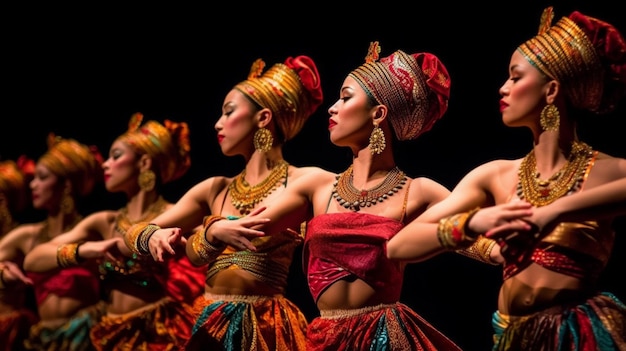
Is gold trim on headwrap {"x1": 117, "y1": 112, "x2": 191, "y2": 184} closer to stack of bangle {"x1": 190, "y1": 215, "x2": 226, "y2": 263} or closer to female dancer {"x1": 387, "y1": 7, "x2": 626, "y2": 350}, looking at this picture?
stack of bangle {"x1": 190, "y1": 215, "x2": 226, "y2": 263}

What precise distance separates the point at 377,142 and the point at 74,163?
7.59 ft

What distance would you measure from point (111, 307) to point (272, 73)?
1326 mm

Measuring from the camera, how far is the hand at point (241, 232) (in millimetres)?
2889

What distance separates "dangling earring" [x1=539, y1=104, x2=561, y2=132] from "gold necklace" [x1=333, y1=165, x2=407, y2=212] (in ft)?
1.72

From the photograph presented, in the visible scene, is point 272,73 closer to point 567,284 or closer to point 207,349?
point 207,349

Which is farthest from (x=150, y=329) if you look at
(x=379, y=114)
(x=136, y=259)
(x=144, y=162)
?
(x=379, y=114)

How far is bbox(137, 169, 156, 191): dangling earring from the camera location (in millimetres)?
4125

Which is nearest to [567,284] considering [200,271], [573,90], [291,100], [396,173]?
[573,90]

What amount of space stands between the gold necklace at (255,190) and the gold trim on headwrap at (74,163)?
1.60 m

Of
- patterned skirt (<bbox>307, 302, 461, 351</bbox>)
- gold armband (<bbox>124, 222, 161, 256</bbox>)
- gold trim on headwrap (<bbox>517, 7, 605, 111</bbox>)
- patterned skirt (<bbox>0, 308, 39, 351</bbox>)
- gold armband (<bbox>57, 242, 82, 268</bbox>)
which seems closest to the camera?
gold trim on headwrap (<bbox>517, 7, 605, 111</bbox>)

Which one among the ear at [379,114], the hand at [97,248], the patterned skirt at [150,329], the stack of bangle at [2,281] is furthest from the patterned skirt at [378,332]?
the stack of bangle at [2,281]

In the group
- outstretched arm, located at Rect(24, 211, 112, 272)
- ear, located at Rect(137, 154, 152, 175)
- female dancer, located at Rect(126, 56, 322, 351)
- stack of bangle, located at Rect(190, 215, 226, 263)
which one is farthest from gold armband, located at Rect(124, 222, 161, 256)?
outstretched arm, located at Rect(24, 211, 112, 272)

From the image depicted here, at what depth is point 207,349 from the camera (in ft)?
10.2

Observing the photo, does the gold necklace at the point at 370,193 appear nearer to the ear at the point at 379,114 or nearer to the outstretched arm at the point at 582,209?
the ear at the point at 379,114
